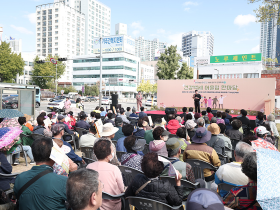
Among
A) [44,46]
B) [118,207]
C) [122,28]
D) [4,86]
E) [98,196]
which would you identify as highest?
[122,28]

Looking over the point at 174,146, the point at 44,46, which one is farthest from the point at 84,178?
the point at 44,46

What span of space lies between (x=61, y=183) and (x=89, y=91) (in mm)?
63496

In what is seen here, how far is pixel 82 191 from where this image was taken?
155cm

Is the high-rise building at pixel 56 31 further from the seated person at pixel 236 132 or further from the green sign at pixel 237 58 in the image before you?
the seated person at pixel 236 132

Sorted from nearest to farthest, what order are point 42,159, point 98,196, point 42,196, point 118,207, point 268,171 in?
point 268,171, point 98,196, point 42,196, point 42,159, point 118,207

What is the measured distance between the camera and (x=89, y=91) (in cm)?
6388

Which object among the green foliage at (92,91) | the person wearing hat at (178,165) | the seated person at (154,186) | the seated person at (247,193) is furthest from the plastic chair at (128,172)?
the green foliage at (92,91)

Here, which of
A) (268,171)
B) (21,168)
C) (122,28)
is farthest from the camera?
(122,28)

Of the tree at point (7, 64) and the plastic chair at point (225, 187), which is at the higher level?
the tree at point (7, 64)

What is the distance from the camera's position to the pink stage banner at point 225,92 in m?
16.9

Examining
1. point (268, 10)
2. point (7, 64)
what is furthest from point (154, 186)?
point (7, 64)

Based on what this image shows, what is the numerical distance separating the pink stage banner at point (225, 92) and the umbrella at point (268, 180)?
16943 millimetres

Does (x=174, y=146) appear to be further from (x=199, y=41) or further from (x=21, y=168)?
(x=199, y=41)

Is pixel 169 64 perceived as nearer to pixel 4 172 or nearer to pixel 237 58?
pixel 237 58
